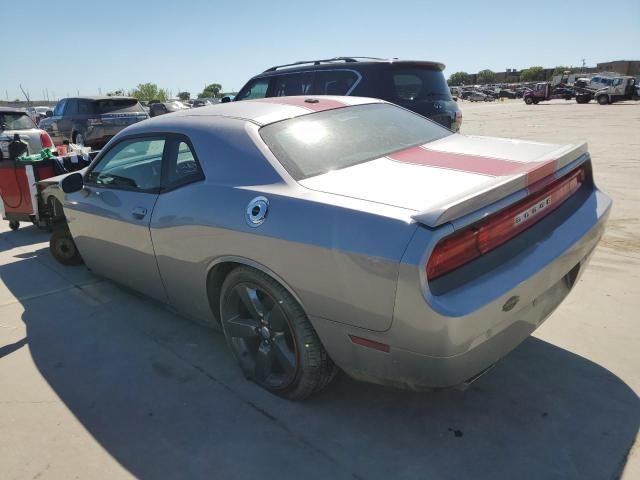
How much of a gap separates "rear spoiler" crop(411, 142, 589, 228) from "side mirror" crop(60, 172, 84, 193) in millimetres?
2937

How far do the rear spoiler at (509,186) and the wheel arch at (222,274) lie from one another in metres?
0.75

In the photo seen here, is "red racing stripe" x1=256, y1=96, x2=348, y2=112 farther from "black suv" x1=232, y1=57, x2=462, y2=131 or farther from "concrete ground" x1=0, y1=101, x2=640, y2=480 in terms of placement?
"black suv" x1=232, y1=57, x2=462, y2=131

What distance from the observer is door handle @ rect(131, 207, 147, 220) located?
3.09 metres

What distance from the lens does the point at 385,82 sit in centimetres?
578

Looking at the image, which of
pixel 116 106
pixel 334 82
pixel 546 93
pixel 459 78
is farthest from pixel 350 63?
pixel 459 78

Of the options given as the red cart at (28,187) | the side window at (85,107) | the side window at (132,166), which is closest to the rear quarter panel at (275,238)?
the side window at (132,166)

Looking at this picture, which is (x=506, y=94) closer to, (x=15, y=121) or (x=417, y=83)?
(x=417, y=83)

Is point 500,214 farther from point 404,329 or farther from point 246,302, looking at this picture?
point 246,302

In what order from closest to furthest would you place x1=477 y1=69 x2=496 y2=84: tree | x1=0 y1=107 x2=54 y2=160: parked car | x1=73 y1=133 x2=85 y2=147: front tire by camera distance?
x1=0 y1=107 x2=54 y2=160: parked car
x1=73 y1=133 x2=85 y2=147: front tire
x1=477 y1=69 x2=496 y2=84: tree

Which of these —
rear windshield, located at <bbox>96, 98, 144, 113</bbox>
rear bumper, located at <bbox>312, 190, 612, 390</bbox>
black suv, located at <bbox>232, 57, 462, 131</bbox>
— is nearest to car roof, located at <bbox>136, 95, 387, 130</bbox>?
rear bumper, located at <bbox>312, 190, 612, 390</bbox>

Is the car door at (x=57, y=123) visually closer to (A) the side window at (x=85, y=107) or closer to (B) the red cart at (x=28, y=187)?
(A) the side window at (x=85, y=107)

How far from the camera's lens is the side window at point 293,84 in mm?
6405

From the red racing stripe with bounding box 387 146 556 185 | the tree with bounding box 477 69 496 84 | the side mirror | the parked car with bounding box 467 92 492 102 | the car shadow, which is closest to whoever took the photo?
the car shadow

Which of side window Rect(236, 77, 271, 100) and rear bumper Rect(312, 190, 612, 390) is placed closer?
rear bumper Rect(312, 190, 612, 390)
